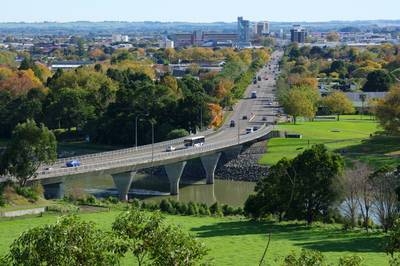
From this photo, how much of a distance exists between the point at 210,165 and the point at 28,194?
1641cm

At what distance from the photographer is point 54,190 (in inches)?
1526

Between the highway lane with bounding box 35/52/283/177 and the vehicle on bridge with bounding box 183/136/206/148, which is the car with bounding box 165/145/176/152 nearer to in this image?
the highway lane with bounding box 35/52/283/177

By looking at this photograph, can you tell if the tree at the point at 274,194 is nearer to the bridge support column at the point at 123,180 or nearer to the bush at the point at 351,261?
the bridge support column at the point at 123,180

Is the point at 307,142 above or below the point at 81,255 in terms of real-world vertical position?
below

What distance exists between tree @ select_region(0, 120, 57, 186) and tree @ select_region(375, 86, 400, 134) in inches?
965

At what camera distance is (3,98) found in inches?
2616

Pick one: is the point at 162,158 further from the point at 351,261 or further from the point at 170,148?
the point at 351,261

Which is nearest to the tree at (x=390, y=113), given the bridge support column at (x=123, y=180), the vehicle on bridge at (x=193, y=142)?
the vehicle on bridge at (x=193, y=142)

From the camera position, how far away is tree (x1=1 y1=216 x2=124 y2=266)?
1115 centimetres

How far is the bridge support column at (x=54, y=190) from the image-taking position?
3844cm

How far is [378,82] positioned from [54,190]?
163ft

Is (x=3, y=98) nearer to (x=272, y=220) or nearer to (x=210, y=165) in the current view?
(x=210, y=165)

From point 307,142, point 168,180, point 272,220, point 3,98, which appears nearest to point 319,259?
point 272,220

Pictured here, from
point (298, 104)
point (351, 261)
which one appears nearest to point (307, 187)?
point (351, 261)
